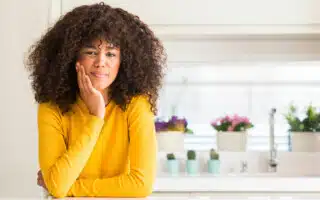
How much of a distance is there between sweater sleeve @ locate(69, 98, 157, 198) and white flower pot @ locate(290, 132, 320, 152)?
5.73ft

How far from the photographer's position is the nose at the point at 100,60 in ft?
5.28

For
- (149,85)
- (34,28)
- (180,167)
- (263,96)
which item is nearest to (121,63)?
(149,85)

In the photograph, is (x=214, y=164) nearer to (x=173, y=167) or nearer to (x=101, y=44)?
(x=173, y=167)

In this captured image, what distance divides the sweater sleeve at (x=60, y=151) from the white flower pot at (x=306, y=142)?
6.10 ft

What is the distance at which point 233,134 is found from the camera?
10.6 ft

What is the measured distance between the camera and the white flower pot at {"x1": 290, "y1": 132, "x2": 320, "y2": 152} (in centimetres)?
321

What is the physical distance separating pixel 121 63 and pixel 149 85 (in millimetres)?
111

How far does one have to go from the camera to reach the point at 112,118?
5.57 feet

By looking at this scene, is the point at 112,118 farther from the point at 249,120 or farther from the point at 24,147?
the point at 249,120

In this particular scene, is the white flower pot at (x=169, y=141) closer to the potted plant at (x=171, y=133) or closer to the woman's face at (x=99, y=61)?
the potted plant at (x=171, y=133)

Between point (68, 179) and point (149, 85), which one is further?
point (149, 85)

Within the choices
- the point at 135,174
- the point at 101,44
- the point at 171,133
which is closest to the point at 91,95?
the point at 101,44

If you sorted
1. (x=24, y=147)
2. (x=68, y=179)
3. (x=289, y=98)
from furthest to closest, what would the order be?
(x=289, y=98) < (x=24, y=147) < (x=68, y=179)

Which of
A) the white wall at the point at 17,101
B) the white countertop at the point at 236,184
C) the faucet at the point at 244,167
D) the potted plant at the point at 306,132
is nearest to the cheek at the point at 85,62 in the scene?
the white countertop at the point at 236,184
